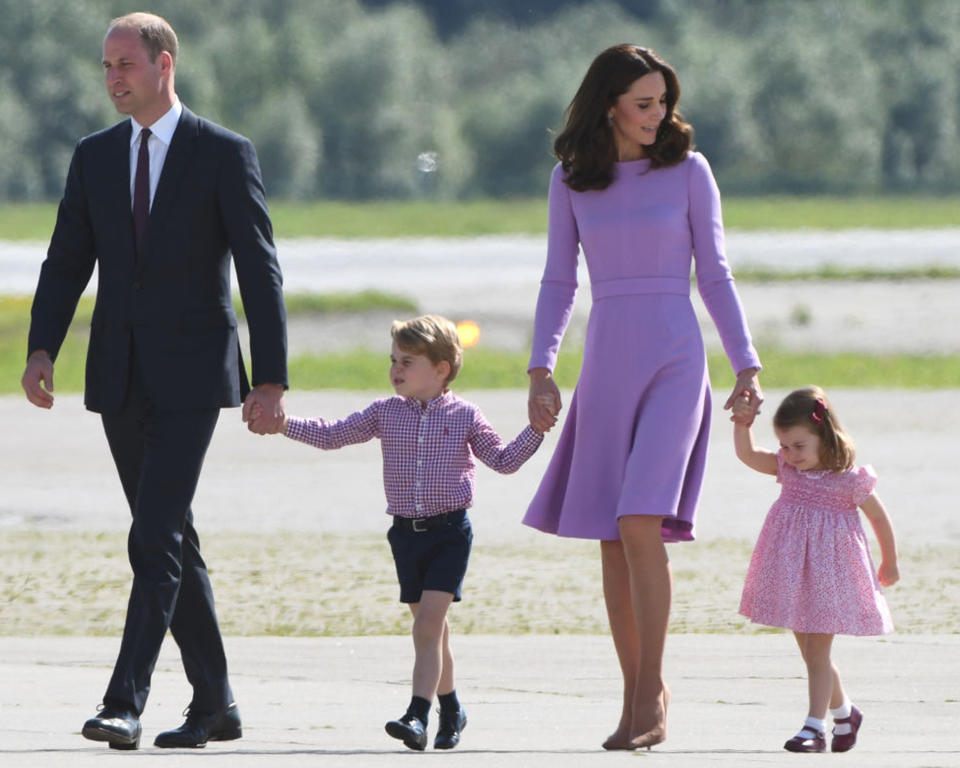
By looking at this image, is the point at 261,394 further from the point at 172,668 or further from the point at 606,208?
the point at 172,668

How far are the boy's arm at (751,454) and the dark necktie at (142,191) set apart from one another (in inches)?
66.9

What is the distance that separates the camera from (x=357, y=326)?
29.8 meters

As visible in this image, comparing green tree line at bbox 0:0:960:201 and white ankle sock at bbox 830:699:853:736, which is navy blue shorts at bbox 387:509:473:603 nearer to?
white ankle sock at bbox 830:699:853:736

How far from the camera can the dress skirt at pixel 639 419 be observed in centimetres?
594

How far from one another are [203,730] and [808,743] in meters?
1.60

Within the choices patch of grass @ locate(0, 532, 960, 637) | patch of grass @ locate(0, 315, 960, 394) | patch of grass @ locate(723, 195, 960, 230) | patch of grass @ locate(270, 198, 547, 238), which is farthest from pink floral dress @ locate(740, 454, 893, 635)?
patch of grass @ locate(723, 195, 960, 230)

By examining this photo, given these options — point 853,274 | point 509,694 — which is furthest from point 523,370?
point 509,694

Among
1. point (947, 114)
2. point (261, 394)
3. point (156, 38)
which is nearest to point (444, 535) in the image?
point (261, 394)

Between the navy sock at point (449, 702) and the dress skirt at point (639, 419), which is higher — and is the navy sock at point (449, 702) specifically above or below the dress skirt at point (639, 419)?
below

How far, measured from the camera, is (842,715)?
6129 millimetres

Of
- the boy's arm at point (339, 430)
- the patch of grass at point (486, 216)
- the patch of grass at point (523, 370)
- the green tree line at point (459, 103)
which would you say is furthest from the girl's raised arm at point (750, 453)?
the green tree line at point (459, 103)

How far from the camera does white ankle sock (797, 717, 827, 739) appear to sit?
19.5ft

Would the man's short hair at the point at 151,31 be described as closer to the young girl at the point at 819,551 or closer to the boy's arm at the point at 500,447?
the boy's arm at the point at 500,447

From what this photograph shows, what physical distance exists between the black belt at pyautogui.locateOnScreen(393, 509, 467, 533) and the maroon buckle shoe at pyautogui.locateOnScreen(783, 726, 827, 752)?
1.07 metres
